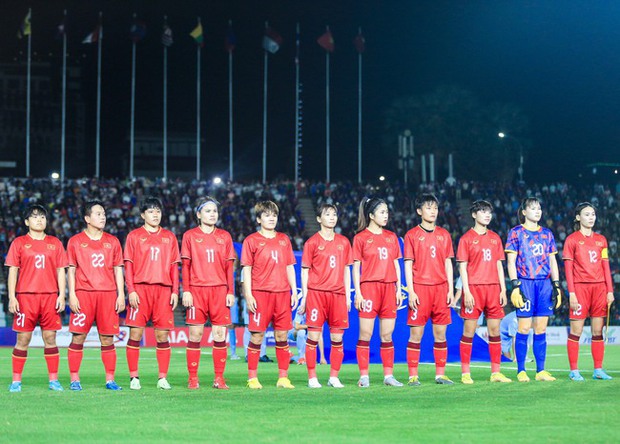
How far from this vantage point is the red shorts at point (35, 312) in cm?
1281

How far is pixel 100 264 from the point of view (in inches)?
513

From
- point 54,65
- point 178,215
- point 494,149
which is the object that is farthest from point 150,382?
point 54,65

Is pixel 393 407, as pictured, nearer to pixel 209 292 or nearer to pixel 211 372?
pixel 209 292

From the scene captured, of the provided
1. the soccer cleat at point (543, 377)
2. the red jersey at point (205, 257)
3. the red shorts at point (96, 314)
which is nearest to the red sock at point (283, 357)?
the red jersey at point (205, 257)

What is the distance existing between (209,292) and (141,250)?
1.04 metres

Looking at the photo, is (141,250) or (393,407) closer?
(393,407)

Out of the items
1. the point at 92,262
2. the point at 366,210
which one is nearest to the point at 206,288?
the point at 92,262

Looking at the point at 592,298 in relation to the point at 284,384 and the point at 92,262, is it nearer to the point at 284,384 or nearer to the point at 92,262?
the point at 284,384

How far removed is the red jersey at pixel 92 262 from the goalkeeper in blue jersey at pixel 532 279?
5526 millimetres

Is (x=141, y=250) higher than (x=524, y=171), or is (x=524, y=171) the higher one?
(x=524, y=171)

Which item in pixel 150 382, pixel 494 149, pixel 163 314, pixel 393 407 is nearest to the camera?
pixel 393 407

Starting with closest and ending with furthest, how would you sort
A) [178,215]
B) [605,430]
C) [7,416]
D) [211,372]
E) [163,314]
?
[605,430] < [7,416] < [163,314] < [211,372] < [178,215]

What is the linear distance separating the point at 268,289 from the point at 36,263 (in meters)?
3.02

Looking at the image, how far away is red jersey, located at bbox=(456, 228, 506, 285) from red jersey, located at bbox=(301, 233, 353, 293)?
176 centimetres
